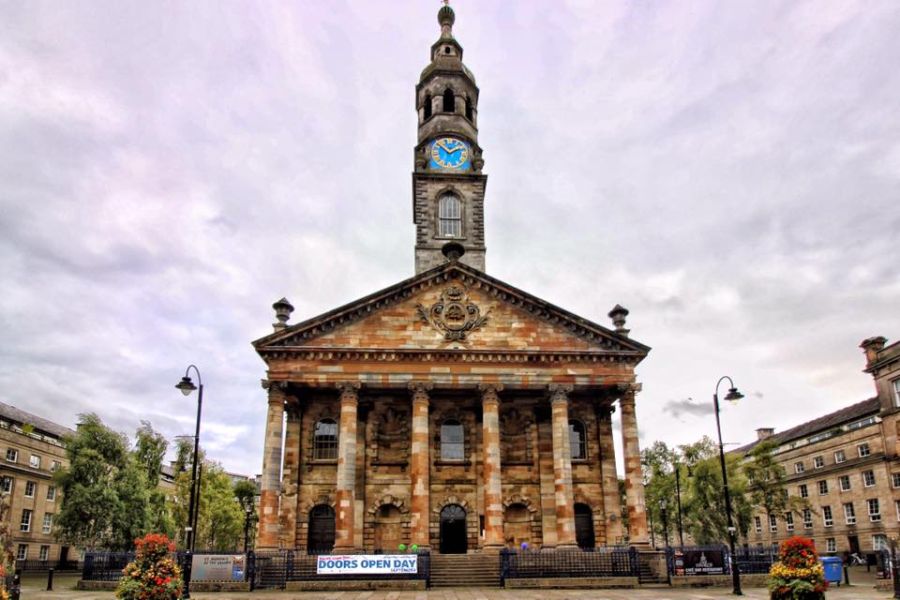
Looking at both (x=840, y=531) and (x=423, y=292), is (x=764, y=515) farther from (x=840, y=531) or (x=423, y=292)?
(x=423, y=292)

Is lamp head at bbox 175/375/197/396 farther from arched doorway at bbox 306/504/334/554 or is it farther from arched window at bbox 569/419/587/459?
arched window at bbox 569/419/587/459

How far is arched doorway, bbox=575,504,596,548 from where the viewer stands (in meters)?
34.2

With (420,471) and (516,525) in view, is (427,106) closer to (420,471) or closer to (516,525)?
(420,471)

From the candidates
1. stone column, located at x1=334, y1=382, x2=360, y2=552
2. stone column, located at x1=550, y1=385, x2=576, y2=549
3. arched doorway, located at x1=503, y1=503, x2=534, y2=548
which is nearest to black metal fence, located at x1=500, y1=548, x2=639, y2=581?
stone column, located at x1=550, y1=385, x2=576, y2=549

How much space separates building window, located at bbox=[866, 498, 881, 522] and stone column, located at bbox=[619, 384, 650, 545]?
2703 centimetres

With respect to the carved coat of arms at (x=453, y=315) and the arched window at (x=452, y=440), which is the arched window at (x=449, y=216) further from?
the arched window at (x=452, y=440)

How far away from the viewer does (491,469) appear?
1246 inches

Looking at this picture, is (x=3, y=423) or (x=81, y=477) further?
(x=3, y=423)

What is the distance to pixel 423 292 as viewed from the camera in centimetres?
3416

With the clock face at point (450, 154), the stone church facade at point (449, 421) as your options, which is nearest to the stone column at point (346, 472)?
the stone church facade at point (449, 421)

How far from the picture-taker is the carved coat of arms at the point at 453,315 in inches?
1314

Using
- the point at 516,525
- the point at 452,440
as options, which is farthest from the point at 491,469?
the point at 516,525

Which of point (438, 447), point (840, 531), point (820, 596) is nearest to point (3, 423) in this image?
point (438, 447)

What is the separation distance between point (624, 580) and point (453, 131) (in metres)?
29.0
